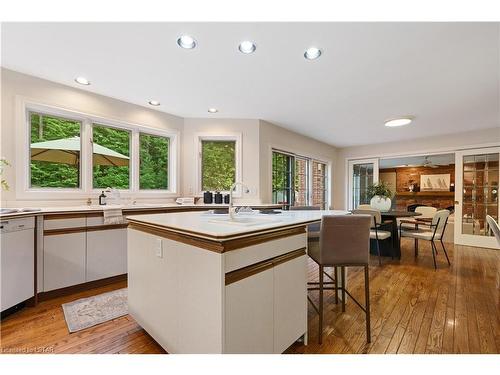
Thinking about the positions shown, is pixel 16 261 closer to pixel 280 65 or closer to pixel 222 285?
pixel 222 285

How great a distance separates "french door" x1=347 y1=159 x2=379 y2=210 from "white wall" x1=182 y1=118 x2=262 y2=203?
149 inches

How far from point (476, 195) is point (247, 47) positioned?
5778 millimetres

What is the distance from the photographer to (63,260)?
8.03 feet

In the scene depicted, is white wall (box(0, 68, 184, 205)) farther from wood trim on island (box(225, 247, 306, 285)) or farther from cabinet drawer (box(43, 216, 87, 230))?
wood trim on island (box(225, 247, 306, 285))

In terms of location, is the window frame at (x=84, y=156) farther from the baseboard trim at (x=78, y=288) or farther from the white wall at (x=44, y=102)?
the baseboard trim at (x=78, y=288)

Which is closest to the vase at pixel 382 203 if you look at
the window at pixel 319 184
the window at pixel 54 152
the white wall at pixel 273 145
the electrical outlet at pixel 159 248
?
the white wall at pixel 273 145

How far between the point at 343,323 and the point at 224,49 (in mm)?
2652

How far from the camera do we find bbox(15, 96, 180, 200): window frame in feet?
8.75

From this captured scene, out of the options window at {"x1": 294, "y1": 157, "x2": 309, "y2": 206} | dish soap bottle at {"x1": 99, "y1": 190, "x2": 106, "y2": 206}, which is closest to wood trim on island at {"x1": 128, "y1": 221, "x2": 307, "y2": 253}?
dish soap bottle at {"x1": 99, "y1": 190, "x2": 106, "y2": 206}

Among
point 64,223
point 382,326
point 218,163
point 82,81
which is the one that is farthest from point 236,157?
point 382,326

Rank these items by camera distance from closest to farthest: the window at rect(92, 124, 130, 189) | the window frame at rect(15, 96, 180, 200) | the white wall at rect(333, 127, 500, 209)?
1. the window frame at rect(15, 96, 180, 200)
2. the window at rect(92, 124, 130, 189)
3. the white wall at rect(333, 127, 500, 209)

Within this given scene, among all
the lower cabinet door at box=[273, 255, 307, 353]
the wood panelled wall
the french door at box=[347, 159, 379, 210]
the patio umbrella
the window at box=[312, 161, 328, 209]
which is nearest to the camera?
the lower cabinet door at box=[273, 255, 307, 353]

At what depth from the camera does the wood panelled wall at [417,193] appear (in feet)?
25.1

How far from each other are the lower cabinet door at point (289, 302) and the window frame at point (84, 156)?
2958 millimetres
